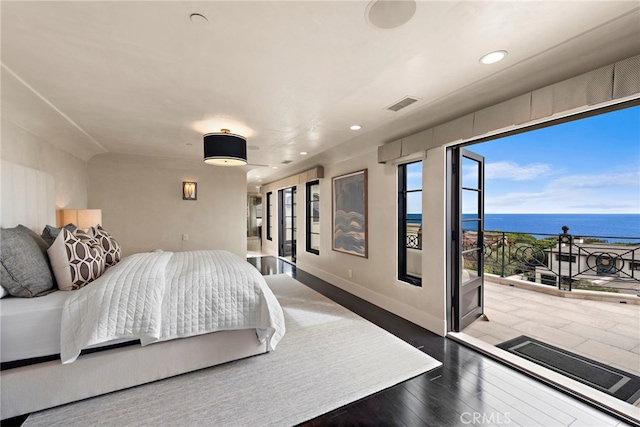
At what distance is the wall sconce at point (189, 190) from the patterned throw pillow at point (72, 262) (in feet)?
10.6

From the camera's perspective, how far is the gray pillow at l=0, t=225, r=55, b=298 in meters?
1.80

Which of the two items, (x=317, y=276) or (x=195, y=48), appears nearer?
(x=195, y=48)

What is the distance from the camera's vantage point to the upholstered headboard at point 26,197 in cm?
227

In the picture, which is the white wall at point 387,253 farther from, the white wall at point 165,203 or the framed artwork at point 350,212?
the white wall at point 165,203

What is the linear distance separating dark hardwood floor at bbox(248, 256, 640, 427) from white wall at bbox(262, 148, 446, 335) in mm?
714

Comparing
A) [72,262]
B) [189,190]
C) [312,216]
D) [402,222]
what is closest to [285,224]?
[312,216]

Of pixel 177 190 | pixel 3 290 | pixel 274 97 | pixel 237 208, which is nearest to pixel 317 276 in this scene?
pixel 237 208

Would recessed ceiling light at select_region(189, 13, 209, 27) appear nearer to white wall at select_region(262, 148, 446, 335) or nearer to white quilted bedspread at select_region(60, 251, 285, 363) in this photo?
white quilted bedspread at select_region(60, 251, 285, 363)

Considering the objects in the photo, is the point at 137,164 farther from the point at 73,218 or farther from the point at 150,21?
the point at 150,21

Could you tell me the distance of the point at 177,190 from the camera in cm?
536

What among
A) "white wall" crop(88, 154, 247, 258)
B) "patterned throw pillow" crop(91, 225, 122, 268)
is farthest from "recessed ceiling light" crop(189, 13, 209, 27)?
"white wall" crop(88, 154, 247, 258)

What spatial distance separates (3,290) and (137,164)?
3.84m

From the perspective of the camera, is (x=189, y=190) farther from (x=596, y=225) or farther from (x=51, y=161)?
(x=596, y=225)

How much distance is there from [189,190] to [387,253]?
4.39 m
